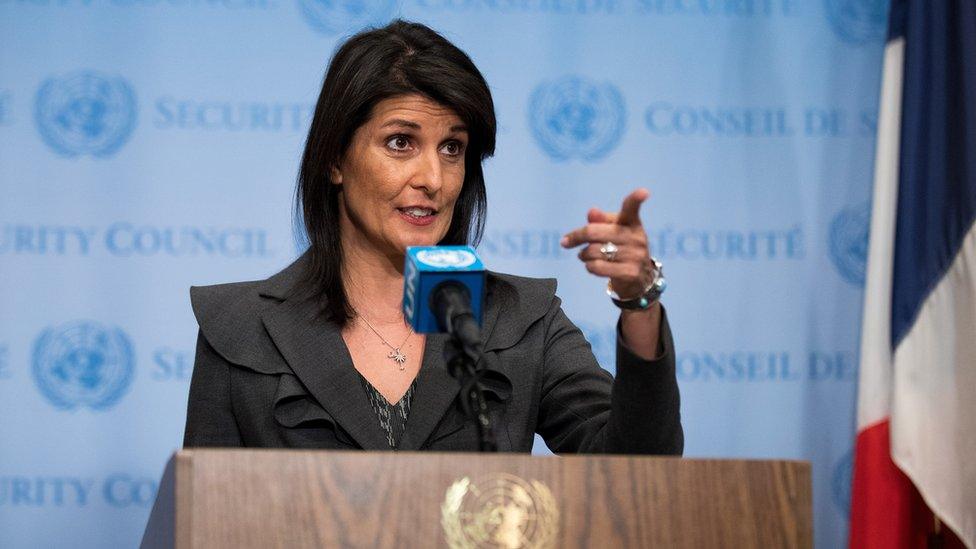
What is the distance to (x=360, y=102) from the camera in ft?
6.63

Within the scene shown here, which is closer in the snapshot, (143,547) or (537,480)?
(537,480)

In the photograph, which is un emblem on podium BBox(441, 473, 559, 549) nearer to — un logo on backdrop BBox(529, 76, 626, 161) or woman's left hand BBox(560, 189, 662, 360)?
woman's left hand BBox(560, 189, 662, 360)

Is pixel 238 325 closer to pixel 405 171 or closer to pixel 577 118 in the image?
pixel 405 171

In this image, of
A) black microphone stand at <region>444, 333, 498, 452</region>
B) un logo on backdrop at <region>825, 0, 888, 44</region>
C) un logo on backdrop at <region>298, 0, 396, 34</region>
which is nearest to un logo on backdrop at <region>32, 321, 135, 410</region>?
un logo on backdrop at <region>298, 0, 396, 34</region>

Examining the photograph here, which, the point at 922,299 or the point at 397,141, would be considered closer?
the point at 397,141

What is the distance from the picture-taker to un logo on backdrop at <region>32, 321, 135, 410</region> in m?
2.99

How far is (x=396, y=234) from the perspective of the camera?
2002mm

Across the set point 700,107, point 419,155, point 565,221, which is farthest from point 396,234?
point 700,107

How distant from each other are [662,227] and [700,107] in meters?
0.36

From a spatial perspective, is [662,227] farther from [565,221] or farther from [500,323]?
[500,323]

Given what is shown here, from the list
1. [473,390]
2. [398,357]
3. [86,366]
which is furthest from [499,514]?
[86,366]

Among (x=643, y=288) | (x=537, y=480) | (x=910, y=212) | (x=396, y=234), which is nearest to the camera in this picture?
(x=537, y=480)

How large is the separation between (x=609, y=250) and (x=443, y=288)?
0.22 metres

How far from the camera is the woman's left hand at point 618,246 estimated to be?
1.43 m
